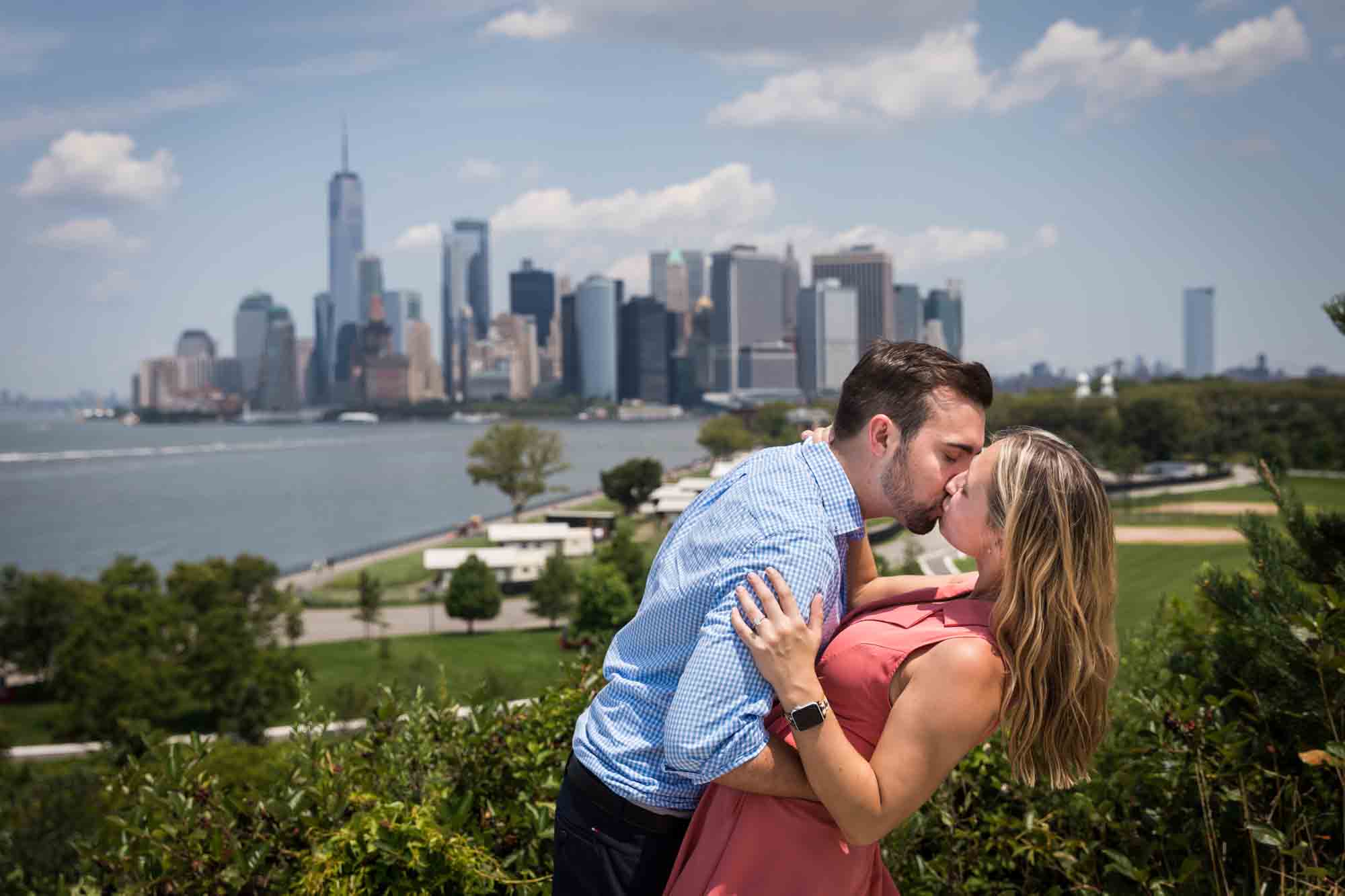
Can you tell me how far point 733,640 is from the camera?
57.8 inches

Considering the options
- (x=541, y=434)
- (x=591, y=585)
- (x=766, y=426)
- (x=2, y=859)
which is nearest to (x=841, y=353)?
(x=766, y=426)

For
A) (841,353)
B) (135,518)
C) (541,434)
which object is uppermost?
(841,353)

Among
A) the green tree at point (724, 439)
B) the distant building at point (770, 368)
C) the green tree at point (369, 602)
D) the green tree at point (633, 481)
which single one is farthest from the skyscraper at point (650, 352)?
the green tree at point (369, 602)

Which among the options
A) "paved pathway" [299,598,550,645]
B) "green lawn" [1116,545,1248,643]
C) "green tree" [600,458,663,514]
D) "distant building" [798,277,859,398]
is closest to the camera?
"green lawn" [1116,545,1248,643]

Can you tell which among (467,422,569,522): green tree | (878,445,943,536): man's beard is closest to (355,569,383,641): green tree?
(878,445,943,536): man's beard

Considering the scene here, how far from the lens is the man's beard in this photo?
5.21ft

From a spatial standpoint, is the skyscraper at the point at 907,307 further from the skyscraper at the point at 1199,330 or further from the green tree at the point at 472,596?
the skyscraper at the point at 1199,330

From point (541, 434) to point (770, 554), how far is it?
59605 millimetres

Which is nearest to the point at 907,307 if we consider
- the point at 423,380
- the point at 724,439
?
the point at 724,439

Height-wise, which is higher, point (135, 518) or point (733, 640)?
point (733, 640)

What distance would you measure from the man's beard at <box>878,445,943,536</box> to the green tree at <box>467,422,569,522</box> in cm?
5427

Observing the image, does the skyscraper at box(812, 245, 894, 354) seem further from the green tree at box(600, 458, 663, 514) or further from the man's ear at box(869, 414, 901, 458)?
the man's ear at box(869, 414, 901, 458)

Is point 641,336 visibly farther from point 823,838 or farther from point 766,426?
point 823,838

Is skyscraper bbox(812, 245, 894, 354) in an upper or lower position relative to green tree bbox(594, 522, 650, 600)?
upper
